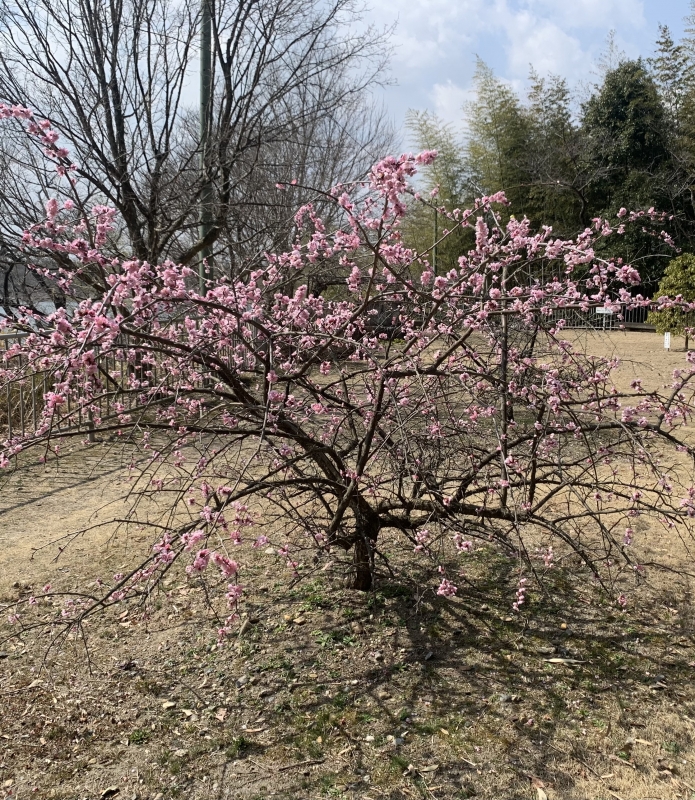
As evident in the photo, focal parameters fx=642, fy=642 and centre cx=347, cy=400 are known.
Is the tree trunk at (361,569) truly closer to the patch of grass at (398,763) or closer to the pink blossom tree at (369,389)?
the pink blossom tree at (369,389)

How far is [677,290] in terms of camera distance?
45.3ft

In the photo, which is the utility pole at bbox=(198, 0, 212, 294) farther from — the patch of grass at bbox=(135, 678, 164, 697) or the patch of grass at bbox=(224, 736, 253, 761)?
the patch of grass at bbox=(224, 736, 253, 761)

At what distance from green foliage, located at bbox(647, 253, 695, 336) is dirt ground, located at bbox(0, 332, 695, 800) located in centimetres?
1167

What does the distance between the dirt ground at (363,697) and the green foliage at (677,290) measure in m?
11.7

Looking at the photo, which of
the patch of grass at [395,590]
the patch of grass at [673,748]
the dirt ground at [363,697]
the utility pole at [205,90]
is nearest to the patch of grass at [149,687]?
the dirt ground at [363,697]

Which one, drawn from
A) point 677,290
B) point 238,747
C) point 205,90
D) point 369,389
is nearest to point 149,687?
point 238,747

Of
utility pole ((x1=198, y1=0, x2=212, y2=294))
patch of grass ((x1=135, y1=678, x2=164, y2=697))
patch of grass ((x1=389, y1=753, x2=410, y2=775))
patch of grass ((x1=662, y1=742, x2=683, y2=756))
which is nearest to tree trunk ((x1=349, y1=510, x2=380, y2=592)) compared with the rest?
patch of grass ((x1=389, y1=753, x2=410, y2=775))

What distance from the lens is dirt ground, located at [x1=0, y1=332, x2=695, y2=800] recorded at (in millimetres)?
1891

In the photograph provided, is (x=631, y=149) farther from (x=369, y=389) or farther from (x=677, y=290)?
(x=369, y=389)

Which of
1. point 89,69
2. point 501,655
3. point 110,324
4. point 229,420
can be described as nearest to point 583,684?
point 501,655

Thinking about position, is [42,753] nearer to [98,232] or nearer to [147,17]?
[98,232]

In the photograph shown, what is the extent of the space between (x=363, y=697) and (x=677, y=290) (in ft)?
45.7

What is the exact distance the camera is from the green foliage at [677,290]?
13266mm

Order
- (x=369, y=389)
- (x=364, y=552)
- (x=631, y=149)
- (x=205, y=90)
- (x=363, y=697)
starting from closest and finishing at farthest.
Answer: (x=363, y=697)
(x=364, y=552)
(x=369, y=389)
(x=205, y=90)
(x=631, y=149)
